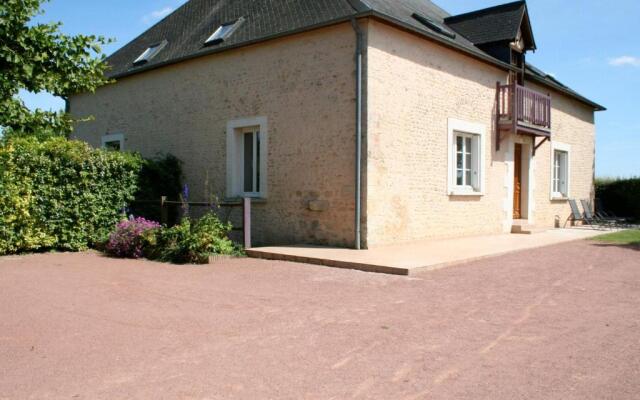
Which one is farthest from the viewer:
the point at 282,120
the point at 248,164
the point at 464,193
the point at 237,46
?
the point at 248,164

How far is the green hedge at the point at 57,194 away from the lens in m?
9.38

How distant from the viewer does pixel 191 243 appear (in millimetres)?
8773

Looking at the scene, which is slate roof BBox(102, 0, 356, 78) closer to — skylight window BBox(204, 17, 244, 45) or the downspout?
skylight window BBox(204, 17, 244, 45)

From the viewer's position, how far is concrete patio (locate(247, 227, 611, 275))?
812 centimetres

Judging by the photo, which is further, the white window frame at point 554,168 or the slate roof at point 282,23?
the white window frame at point 554,168

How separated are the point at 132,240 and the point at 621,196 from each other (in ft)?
62.8

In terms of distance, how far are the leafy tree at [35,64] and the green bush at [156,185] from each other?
456cm

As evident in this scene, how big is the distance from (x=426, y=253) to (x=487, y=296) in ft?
10.5

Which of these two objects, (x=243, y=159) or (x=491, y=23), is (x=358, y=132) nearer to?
(x=243, y=159)

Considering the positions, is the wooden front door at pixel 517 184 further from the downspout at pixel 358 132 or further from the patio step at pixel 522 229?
the downspout at pixel 358 132

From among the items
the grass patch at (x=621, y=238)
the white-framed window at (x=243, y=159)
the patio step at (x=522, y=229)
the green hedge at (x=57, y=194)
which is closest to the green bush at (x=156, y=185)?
the green hedge at (x=57, y=194)

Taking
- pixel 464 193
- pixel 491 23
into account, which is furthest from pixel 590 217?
pixel 464 193

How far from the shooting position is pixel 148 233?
9445 millimetres

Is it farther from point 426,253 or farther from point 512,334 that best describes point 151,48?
point 512,334
